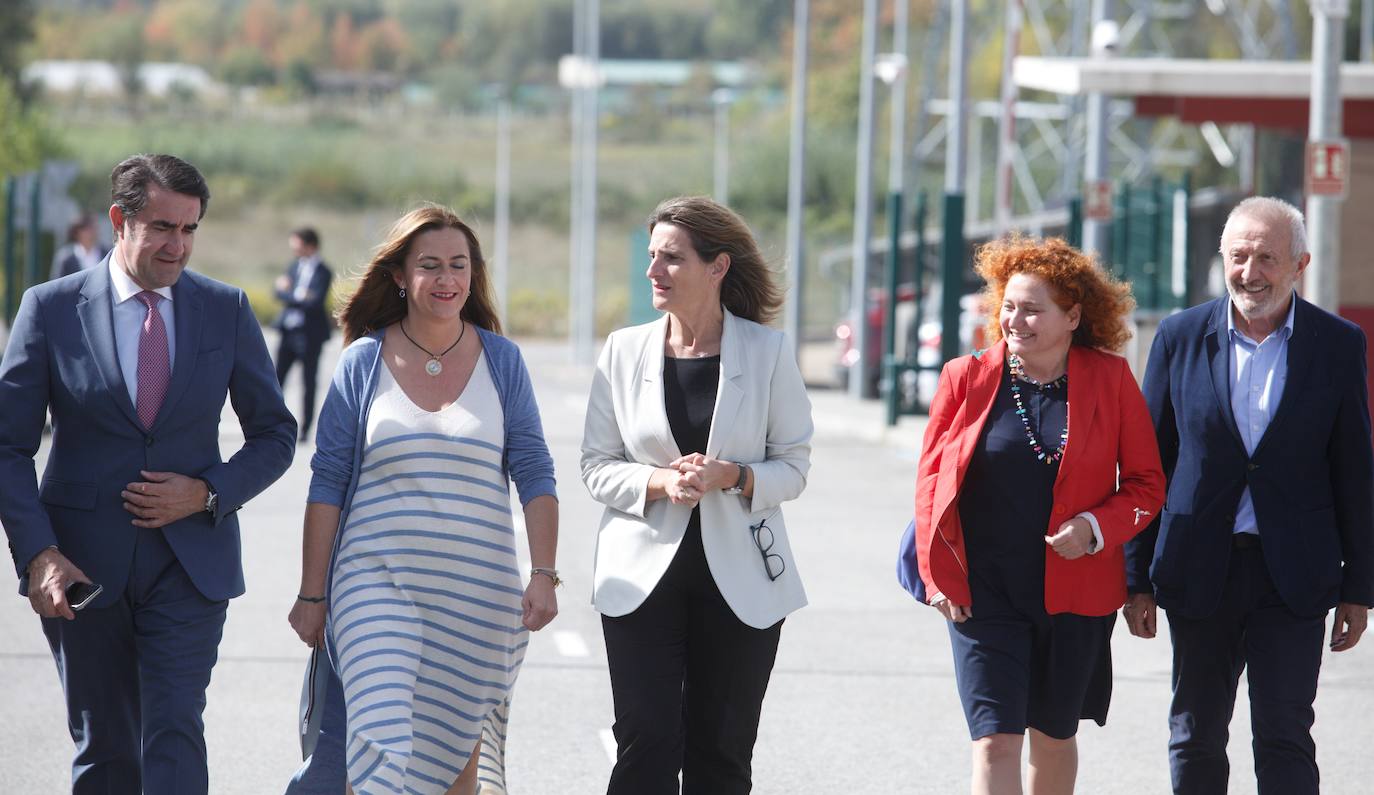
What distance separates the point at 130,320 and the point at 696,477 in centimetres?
147

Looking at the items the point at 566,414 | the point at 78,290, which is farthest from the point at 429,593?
the point at 566,414

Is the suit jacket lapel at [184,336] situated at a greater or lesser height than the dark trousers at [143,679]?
greater

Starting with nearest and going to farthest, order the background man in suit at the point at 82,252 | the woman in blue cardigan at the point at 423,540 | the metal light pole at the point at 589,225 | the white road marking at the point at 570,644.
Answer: the woman in blue cardigan at the point at 423,540, the white road marking at the point at 570,644, the background man in suit at the point at 82,252, the metal light pole at the point at 589,225

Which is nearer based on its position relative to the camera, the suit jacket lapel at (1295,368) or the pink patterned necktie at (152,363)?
the pink patterned necktie at (152,363)

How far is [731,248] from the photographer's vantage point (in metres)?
5.35

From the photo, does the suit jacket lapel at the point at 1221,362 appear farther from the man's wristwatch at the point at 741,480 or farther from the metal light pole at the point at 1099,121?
the metal light pole at the point at 1099,121

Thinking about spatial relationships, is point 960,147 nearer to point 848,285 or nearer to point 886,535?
point 886,535

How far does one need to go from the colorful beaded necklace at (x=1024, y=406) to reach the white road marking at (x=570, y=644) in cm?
400

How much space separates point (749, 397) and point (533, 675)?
3.52 metres

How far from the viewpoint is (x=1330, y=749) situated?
24.2ft

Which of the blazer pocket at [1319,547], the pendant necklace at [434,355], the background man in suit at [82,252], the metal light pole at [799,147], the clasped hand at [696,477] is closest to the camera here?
the clasped hand at [696,477]

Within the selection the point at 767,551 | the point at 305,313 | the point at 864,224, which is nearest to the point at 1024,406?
the point at 767,551

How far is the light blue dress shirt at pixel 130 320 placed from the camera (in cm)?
501

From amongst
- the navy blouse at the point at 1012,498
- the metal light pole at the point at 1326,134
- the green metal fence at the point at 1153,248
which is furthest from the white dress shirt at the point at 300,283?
the navy blouse at the point at 1012,498
